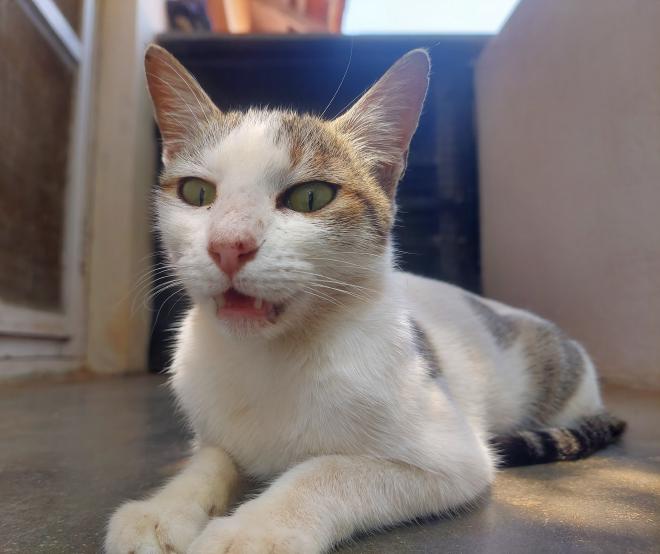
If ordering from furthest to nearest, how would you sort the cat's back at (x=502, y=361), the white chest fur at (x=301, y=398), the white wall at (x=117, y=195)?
the white wall at (x=117, y=195), the cat's back at (x=502, y=361), the white chest fur at (x=301, y=398)

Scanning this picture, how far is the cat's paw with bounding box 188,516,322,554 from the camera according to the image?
2.92 ft

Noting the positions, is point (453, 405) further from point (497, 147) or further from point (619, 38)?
point (497, 147)

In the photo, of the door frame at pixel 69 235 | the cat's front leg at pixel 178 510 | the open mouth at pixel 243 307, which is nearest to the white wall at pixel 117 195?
the door frame at pixel 69 235

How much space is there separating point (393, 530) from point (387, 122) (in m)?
1.00

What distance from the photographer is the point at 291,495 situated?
1015 millimetres

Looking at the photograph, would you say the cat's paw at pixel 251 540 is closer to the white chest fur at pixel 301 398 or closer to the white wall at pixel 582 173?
the white chest fur at pixel 301 398

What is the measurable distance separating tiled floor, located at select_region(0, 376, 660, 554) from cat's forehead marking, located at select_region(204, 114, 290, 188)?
0.78 m

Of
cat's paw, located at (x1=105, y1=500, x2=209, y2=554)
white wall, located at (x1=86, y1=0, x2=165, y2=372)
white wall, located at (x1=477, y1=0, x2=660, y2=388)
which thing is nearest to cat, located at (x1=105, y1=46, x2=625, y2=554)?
cat's paw, located at (x1=105, y1=500, x2=209, y2=554)

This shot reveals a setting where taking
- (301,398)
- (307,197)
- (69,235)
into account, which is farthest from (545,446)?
(69,235)

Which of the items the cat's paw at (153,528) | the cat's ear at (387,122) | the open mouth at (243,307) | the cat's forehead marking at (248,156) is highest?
the cat's ear at (387,122)

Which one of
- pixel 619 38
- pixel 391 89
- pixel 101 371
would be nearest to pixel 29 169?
pixel 101 371

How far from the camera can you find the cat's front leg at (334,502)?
3.00 feet

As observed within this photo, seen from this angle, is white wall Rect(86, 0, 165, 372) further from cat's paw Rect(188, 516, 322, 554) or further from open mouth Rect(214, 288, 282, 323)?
cat's paw Rect(188, 516, 322, 554)

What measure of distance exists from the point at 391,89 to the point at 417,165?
3633 millimetres
